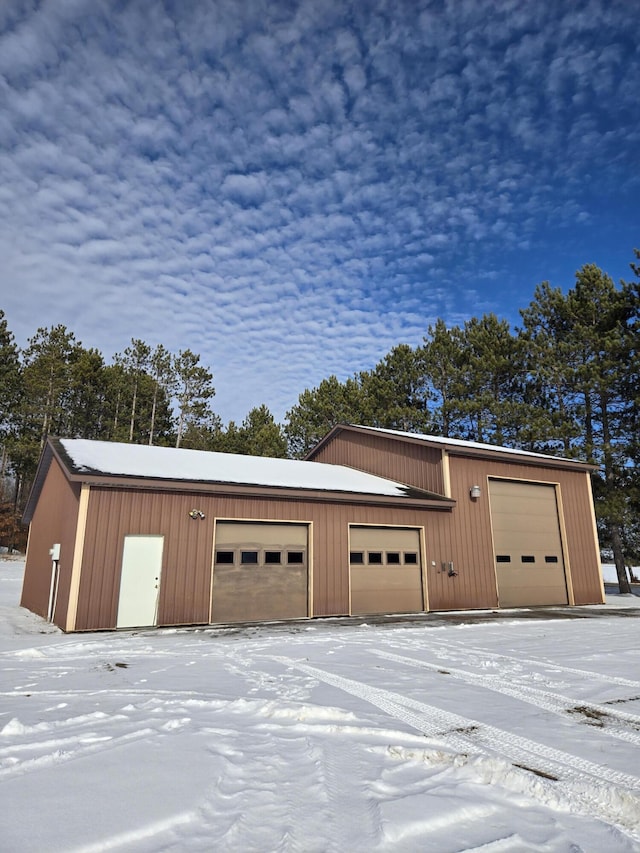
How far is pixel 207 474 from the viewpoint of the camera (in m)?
12.1

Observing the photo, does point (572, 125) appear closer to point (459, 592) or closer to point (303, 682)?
point (459, 592)

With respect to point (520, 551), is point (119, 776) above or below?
below

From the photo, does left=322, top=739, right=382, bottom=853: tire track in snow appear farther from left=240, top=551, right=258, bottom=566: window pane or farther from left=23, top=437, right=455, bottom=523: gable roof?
left=240, top=551, right=258, bottom=566: window pane

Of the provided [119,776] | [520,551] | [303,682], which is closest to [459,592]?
[520,551]

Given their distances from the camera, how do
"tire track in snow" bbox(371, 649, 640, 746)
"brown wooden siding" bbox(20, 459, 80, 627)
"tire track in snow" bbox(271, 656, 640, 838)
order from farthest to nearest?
1. "brown wooden siding" bbox(20, 459, 80, 627)
2. "tire track in snow" bbox(371, 649, 640, 746)
3. "tire track in snow" bbox(271, 656, 640, 838)

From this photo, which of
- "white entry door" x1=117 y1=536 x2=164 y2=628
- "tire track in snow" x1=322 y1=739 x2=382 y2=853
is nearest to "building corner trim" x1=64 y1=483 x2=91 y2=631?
"white entry door" x1=117 y1=536 x2=164 y2=628

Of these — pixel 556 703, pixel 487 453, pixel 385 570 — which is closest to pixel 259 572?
pixel 385 570

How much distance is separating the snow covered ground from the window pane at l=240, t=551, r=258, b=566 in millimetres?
5023

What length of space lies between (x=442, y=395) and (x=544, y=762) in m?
28.1

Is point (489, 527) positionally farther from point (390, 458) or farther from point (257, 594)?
point (257, 594)

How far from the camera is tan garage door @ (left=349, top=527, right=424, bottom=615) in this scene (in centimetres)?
1292

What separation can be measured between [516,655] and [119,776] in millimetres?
5637

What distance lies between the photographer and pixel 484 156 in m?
13.9

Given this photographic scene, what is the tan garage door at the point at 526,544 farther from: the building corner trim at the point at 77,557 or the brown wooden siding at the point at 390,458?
the building corner trim at the point at 77,557
